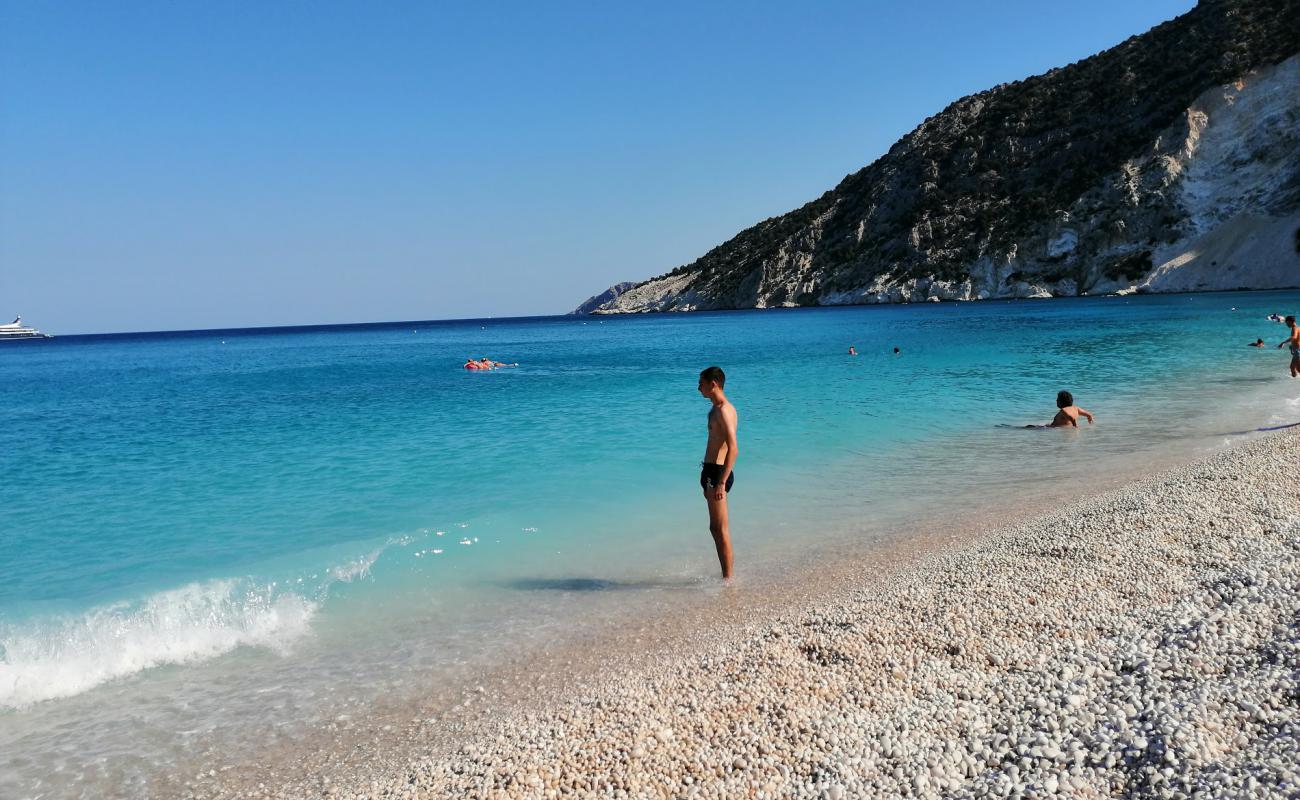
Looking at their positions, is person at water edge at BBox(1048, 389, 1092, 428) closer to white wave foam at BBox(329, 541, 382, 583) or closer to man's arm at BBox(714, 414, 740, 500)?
man's arm at BBox(714, 414, 740, 500)

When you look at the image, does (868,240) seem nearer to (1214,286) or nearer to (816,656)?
(1214,286)

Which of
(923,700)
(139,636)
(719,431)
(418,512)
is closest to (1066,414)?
(719,431)

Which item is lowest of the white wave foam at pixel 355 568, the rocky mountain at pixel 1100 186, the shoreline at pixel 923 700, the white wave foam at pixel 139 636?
the white wave foam at pixel 139 636

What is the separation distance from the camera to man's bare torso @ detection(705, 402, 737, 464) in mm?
7500

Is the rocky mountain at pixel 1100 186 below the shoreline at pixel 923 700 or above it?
above

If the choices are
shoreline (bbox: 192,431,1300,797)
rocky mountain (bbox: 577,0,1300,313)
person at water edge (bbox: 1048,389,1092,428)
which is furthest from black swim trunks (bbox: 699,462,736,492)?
rocky mountain (bbox: 577,0,1300,313)

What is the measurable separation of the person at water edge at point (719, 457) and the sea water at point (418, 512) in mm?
554

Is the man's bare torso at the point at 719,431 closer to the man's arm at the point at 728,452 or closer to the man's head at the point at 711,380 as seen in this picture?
the man's arm at the point at 728,452

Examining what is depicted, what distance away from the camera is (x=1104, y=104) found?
326 feet

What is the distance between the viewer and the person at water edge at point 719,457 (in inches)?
296

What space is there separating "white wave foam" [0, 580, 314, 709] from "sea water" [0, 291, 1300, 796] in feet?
0.10

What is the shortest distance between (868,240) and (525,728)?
12517 cm

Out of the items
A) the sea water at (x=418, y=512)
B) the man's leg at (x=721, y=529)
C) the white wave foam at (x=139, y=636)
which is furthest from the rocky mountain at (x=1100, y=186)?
the white wave foam at (x=139, y=636)

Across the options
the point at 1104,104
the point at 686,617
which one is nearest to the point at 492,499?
the point at 686,617
